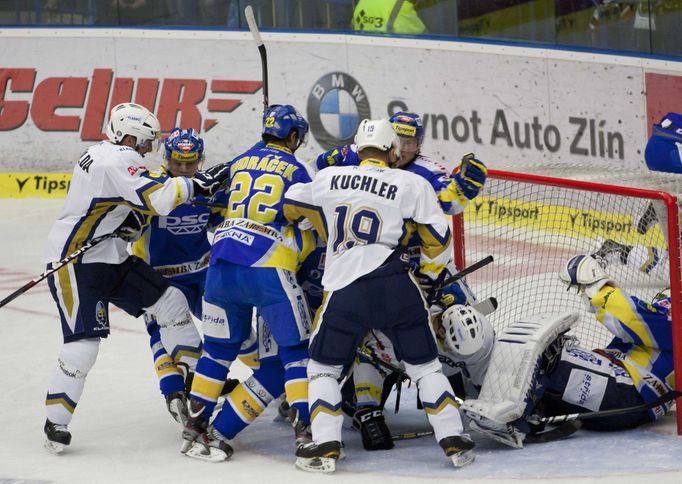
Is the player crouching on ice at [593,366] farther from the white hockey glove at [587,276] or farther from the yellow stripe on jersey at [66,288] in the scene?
the yellow stripe on jersey at [66,288]

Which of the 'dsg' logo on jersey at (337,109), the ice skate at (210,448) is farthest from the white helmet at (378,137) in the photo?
the 'dsg' logo on jersey at (337,109)

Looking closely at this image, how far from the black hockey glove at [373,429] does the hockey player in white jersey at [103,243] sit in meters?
0.92

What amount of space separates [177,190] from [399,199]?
933mm

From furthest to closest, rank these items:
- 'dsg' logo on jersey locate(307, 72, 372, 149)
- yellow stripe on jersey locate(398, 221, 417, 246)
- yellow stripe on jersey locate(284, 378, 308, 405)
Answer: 'dsg' logo on jersey locate(307, 72, 372, 149), yellow stripe on jersey locate(284, 378, 308, 405), yellow stripe on jersey locate(398, 221, 417, 246)

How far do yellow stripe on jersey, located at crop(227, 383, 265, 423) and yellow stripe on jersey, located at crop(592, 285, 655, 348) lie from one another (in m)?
1.32

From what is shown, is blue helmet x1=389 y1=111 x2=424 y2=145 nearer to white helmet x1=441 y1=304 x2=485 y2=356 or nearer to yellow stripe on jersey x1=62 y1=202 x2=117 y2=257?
white helmet x1=441 y1=304 x2=485 y2=356

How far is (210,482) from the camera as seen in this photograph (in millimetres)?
4387

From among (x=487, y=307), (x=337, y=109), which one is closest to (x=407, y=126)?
(x=487, y=307)

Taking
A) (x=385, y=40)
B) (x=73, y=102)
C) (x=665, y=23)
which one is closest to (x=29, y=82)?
(x=73, y=102)

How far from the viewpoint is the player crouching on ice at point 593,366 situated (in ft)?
15.4

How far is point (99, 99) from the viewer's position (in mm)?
9891

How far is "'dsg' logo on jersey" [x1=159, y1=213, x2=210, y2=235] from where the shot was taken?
5297 millimetres

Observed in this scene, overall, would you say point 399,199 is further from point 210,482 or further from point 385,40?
point 385,40

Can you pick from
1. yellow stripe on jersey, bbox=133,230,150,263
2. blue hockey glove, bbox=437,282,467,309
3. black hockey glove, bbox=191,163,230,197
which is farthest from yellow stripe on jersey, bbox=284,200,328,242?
yellow stripe on jersey, bbox=133,230,150,263
